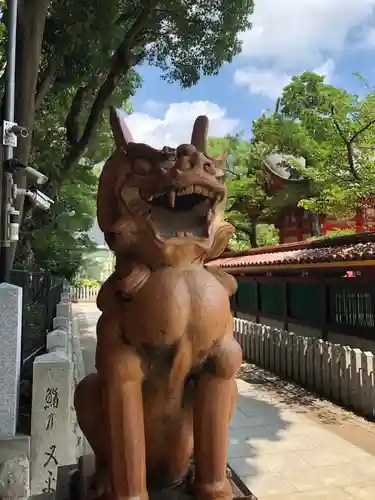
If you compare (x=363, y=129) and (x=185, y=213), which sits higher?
(x=363, y=129)

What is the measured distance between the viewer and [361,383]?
612 centimetres

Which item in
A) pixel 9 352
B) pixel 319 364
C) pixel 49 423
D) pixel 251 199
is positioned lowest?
pixel 319 364

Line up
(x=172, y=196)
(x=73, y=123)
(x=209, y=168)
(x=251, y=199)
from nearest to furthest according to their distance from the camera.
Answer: (x=172, y=196)
(x=209, y=168)
(x=73, y=123)
(x=251, y=199)

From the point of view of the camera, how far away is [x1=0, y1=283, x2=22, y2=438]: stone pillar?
11.9ft

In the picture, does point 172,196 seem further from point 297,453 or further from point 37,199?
point 37,199

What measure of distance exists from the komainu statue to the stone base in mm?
87

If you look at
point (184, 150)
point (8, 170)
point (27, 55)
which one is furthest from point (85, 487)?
point (27, 55)

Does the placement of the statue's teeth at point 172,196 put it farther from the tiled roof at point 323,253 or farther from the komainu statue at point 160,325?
the tiled roof at point 323,253

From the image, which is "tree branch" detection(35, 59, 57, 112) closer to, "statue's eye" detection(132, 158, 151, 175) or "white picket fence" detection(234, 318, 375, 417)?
"white picket fence" detection(234, 318, 375, 417)

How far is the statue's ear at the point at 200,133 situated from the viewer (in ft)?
5.91

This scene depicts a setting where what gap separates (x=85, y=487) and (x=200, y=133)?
1.57m

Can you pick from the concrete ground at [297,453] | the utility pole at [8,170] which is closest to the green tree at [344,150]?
the concrete ground at [297,453]

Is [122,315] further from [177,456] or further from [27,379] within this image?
[27,379]

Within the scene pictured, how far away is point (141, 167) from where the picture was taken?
169cm
